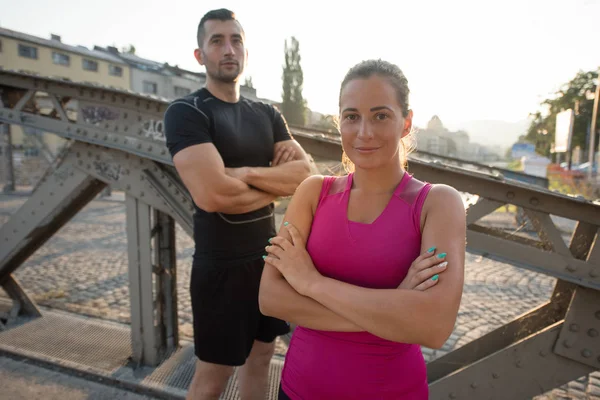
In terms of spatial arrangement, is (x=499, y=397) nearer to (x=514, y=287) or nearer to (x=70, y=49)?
(x=514, y=287)

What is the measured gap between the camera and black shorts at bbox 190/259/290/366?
2541mm

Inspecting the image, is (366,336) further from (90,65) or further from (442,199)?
(90,65)

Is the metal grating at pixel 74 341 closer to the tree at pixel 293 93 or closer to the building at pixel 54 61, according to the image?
the building at pixel 54 61

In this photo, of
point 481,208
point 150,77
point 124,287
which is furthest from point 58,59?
point 481,208

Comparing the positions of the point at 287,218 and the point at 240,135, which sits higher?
the point at 240,135

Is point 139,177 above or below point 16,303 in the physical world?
above

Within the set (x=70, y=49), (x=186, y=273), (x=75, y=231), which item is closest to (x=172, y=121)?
(x=186, y=273)

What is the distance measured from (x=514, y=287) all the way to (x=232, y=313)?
6545 millimetres

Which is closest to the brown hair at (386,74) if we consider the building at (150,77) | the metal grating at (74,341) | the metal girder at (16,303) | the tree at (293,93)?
the metal grating at (74,341)

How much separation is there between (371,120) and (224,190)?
3.49 ft

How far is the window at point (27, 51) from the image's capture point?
3506 centimetres

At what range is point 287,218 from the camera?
1.93 metres


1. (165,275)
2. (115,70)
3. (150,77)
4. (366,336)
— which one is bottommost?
(165,275)

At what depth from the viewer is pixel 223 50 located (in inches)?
105
